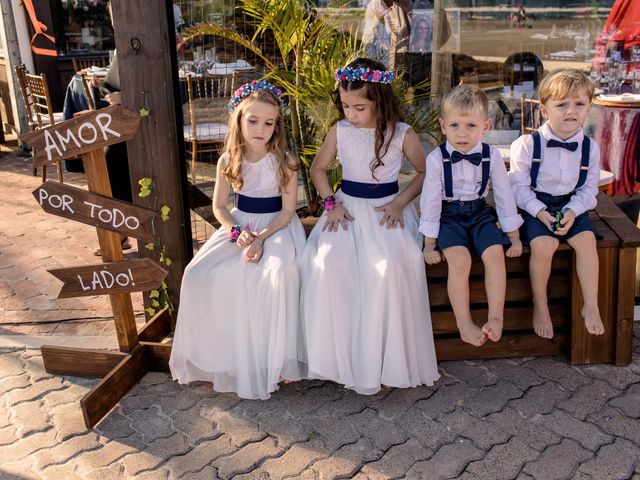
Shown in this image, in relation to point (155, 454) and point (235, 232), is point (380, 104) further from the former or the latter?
point (155, 454)

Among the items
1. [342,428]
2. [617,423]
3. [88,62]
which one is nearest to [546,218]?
[617,423]

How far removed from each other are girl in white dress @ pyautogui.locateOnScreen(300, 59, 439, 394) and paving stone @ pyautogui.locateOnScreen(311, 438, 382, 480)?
34 cm

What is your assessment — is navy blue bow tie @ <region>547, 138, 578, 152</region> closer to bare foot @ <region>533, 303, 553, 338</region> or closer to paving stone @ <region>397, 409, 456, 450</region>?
bare foot @ <region>533, 303, 553, 338</region>

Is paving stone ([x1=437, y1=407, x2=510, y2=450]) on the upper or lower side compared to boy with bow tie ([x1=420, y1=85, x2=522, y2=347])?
lower

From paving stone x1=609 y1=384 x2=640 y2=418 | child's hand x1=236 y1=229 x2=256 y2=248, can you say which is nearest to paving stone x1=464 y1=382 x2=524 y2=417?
paving stone x1=609 y1=384 x2=640 y2=418

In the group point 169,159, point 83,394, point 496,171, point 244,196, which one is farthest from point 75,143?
point 496,171

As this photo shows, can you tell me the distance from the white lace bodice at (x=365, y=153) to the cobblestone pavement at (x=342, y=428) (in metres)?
1.03

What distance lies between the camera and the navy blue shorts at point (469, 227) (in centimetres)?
321

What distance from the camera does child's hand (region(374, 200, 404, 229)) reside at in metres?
3.38

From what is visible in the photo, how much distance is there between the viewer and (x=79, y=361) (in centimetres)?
346

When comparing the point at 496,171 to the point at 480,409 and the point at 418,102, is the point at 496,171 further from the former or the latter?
the point at 418,102

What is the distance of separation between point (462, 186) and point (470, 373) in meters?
0.92

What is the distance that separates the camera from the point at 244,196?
350cm

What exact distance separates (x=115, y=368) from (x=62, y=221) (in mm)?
3064
